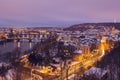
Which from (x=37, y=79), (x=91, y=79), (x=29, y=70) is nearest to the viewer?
(x=91, y=79)

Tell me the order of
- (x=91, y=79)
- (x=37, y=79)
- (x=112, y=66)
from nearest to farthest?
1. (x=91, y=79)
2. (x=37, y=79)
3. (x=112, y=66)

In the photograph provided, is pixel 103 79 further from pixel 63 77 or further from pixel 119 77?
pixel 63 77

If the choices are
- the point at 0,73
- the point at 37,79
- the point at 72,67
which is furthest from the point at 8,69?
the point at 72,67

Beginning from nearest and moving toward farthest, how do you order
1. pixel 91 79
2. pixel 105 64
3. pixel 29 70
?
1. pixel 91 79
2. pixel 29 70
3. pixel 105 64

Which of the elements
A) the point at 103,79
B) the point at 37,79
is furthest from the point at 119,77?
the point at 37,79

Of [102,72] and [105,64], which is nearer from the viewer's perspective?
[102,72]

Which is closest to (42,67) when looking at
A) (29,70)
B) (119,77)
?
(29,70)

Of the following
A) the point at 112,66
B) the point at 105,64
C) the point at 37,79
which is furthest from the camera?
the point at 105,64

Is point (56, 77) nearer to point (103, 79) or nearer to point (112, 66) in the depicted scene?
point (103, 79)

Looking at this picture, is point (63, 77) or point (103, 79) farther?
point (63, 77)
